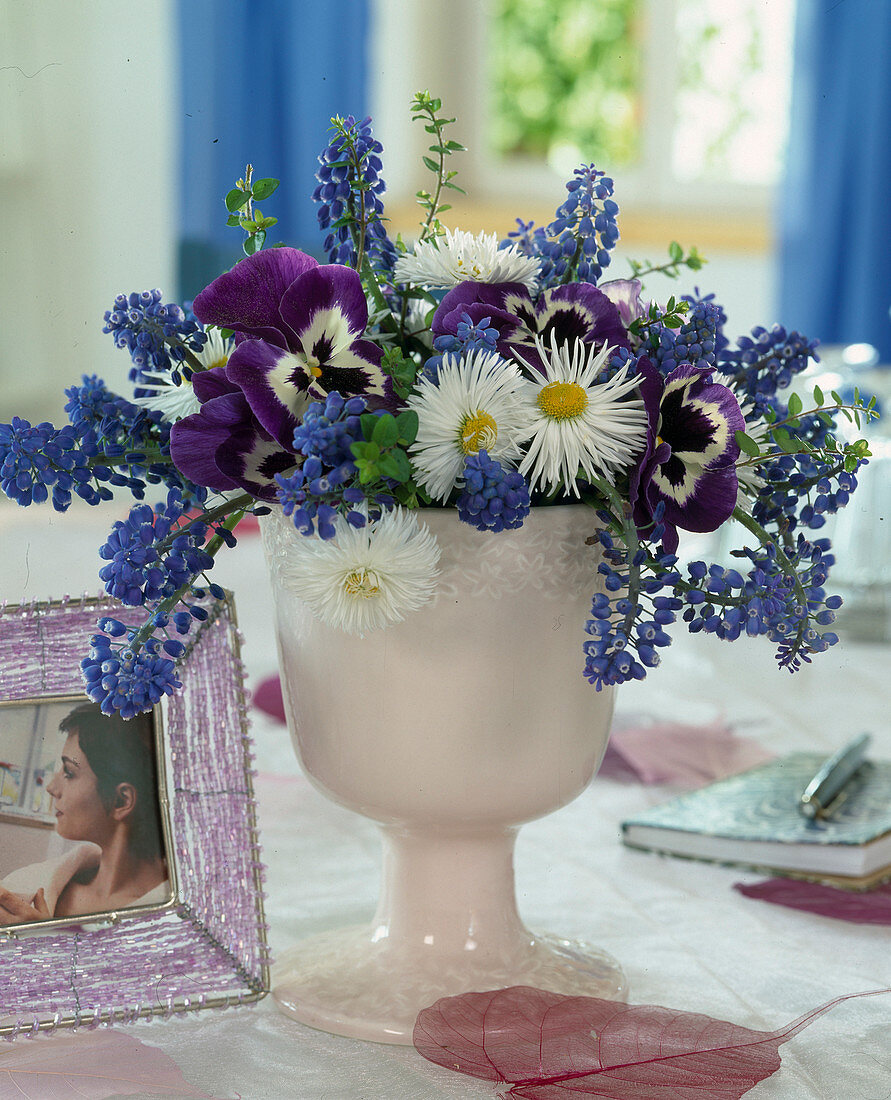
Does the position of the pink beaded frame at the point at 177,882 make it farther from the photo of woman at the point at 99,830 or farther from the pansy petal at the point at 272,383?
the pansy petal at the point at 272,383

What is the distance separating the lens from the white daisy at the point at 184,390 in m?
0.48

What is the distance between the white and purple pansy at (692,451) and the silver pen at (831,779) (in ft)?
1.02

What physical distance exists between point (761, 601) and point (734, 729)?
494mm

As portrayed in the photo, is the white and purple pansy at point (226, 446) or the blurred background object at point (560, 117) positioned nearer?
the white and purple pansy at point (226, 446)

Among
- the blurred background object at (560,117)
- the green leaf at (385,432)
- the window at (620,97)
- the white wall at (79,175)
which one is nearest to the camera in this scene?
the green leaf at (385,432)

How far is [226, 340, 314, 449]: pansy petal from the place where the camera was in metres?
0.42

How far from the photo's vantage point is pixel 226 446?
1.42 ft

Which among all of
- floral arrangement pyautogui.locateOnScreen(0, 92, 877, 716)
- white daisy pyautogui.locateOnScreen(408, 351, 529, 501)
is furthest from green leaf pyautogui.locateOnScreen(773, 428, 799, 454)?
white daisy pyautogui.locateOnScreen(408, 351, 529, 501)

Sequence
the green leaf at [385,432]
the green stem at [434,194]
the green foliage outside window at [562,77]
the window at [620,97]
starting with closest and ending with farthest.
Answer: the green leaf at [385,432] → the green stem at [434,194] → the window at [620,97] → the green foliage outside window at [562,77]

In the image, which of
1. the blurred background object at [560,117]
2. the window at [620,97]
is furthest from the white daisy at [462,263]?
the window at [620,97]

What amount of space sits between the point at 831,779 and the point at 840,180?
122 inches

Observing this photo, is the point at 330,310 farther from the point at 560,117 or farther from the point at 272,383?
the point at 560,117

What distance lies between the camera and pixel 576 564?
1.54 ft

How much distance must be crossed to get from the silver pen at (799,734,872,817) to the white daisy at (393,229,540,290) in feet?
1.26
